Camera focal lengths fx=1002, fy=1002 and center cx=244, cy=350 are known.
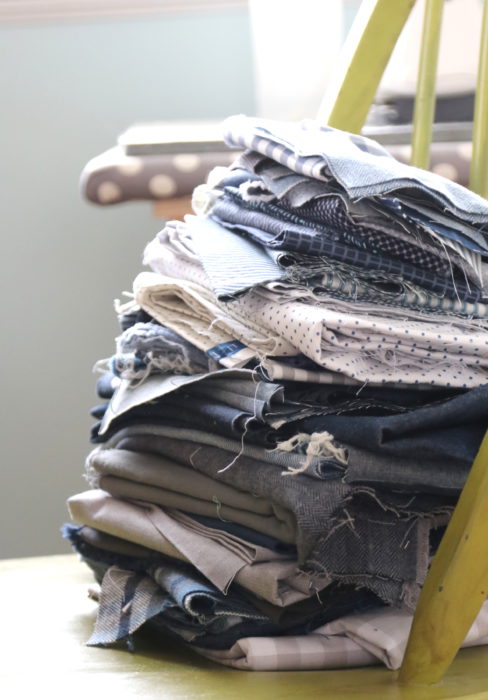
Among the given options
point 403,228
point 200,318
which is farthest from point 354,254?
point 200,318

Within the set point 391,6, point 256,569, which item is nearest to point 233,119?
point 391,6

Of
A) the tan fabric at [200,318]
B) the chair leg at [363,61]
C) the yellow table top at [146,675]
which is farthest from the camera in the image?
the chair leg at [363,61]

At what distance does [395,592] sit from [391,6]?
541mm

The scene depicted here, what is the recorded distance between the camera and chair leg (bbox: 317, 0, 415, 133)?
934 mm

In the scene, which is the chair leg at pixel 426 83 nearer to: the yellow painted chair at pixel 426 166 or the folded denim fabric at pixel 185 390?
the yellow painted chair at pixel 426 166

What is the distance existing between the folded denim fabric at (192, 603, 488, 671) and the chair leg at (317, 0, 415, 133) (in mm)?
488

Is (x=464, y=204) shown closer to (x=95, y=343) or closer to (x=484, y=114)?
(x=484, y=114)

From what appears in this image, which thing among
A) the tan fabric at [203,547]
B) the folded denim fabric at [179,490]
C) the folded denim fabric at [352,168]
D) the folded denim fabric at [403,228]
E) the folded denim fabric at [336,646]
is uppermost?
A: the folded denim fabric at [352,168]

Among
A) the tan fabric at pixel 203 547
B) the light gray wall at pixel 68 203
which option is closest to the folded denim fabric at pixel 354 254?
the tan fabric at pixel 203 547

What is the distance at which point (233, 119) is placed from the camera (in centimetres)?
87

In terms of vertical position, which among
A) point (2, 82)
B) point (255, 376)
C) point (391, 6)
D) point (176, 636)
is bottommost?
point (176, 636)

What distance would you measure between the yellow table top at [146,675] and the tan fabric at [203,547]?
6 centimetres

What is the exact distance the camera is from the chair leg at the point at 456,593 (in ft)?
2.06

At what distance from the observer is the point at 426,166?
1.02 metres
